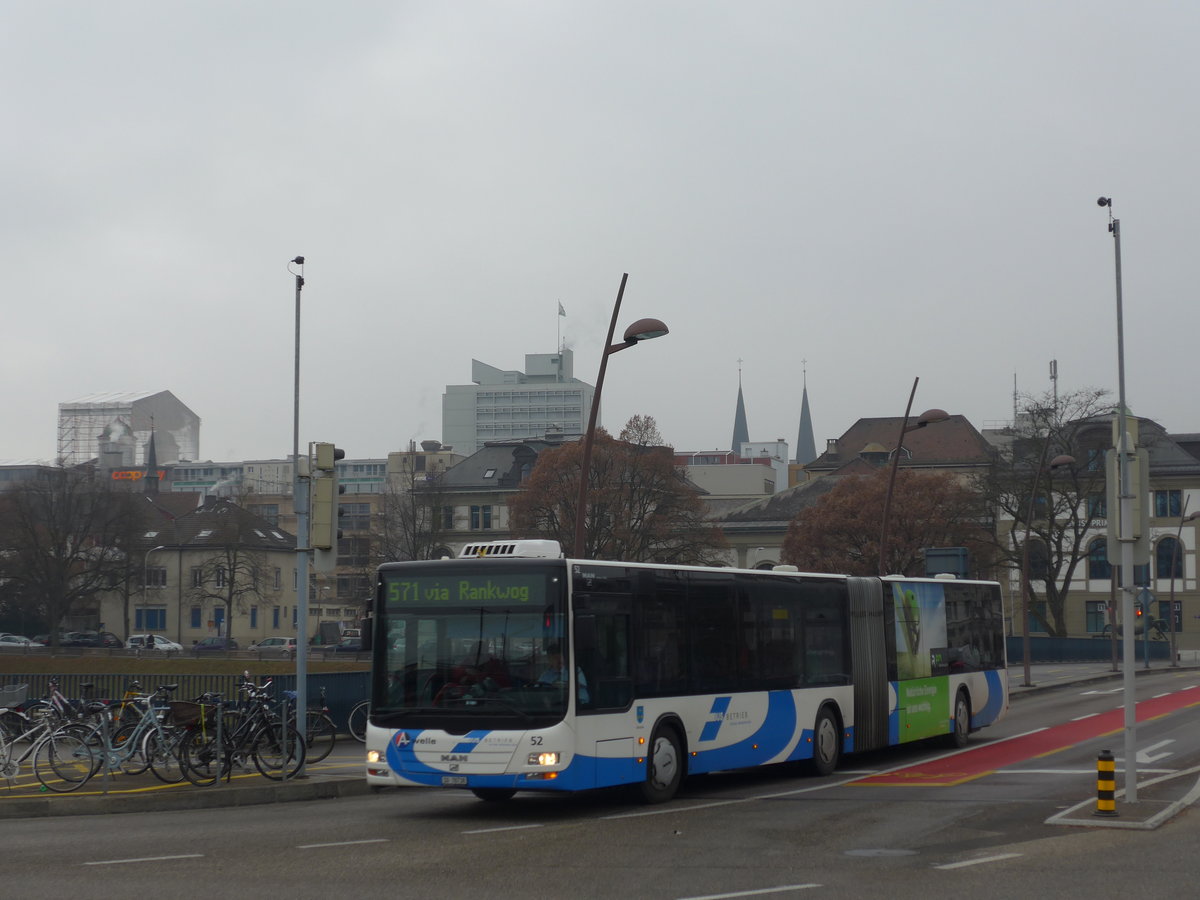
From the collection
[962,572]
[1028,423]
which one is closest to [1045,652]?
[1028,423]

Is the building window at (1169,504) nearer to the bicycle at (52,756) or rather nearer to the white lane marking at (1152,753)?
the white lane marking at (1152,753)

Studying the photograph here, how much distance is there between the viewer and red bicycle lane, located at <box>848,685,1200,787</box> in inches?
752

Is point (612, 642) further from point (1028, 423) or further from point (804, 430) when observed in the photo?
point (804, 430)

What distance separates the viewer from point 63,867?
11.9 m

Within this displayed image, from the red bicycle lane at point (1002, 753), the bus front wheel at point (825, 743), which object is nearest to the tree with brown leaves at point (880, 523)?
the red bicycle lane at point (1002, 753)

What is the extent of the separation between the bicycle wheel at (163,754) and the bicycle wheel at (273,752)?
98 cm

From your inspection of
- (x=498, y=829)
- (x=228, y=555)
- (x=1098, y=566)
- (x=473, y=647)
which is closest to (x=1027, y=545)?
(x=1098, y=566)

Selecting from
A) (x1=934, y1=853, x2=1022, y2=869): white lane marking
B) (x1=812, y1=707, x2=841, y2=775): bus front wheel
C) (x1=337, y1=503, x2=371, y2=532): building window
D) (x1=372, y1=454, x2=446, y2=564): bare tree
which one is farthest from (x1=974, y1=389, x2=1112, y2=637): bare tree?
(x1=337, y1=503, x2=371, y2=532): building window

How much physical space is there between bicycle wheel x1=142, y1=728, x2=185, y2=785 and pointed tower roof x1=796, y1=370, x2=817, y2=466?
171 meters

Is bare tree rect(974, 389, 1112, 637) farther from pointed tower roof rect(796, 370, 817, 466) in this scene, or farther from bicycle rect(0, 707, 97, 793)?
pointed tower roof rect(796, 370, 817, 466)

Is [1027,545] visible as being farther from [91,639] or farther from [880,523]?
[91,639]

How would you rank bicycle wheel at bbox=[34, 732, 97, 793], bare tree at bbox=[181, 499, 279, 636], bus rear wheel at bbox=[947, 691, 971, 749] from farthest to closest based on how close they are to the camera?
bare tree at bbox=[181, 499, 279, 636] < bus rear wheel at bbox=[947, 691, 971, 749] < bicycle wheel at bbox=[34, 732, 97, 793]

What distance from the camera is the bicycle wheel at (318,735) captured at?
21.3 m

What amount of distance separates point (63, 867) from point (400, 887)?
124 inches
